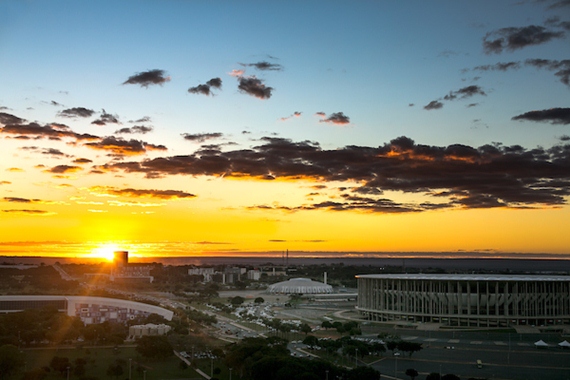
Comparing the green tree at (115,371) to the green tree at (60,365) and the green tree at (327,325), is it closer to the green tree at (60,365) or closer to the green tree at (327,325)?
the green tree at (60,365)

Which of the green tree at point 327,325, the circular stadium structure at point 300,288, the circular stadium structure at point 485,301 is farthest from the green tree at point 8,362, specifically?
the circular stadium structure at point 300,288

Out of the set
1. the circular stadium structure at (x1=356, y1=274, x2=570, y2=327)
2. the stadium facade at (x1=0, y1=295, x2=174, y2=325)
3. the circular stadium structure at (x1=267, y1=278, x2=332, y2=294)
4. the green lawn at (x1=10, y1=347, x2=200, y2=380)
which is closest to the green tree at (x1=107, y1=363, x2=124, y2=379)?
the green lawn at (x1=10, y1=347, x2=200, y2=380)

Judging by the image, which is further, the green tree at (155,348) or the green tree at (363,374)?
the green tree at (155,348)

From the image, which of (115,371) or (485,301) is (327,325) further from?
(115,371)

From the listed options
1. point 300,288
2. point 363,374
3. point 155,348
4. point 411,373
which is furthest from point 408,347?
point 300,288

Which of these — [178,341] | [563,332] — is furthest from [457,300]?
[178,341]

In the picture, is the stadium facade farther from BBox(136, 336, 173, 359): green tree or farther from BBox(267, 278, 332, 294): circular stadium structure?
BBox(267, 278, 332, 294): circular stadium structure
